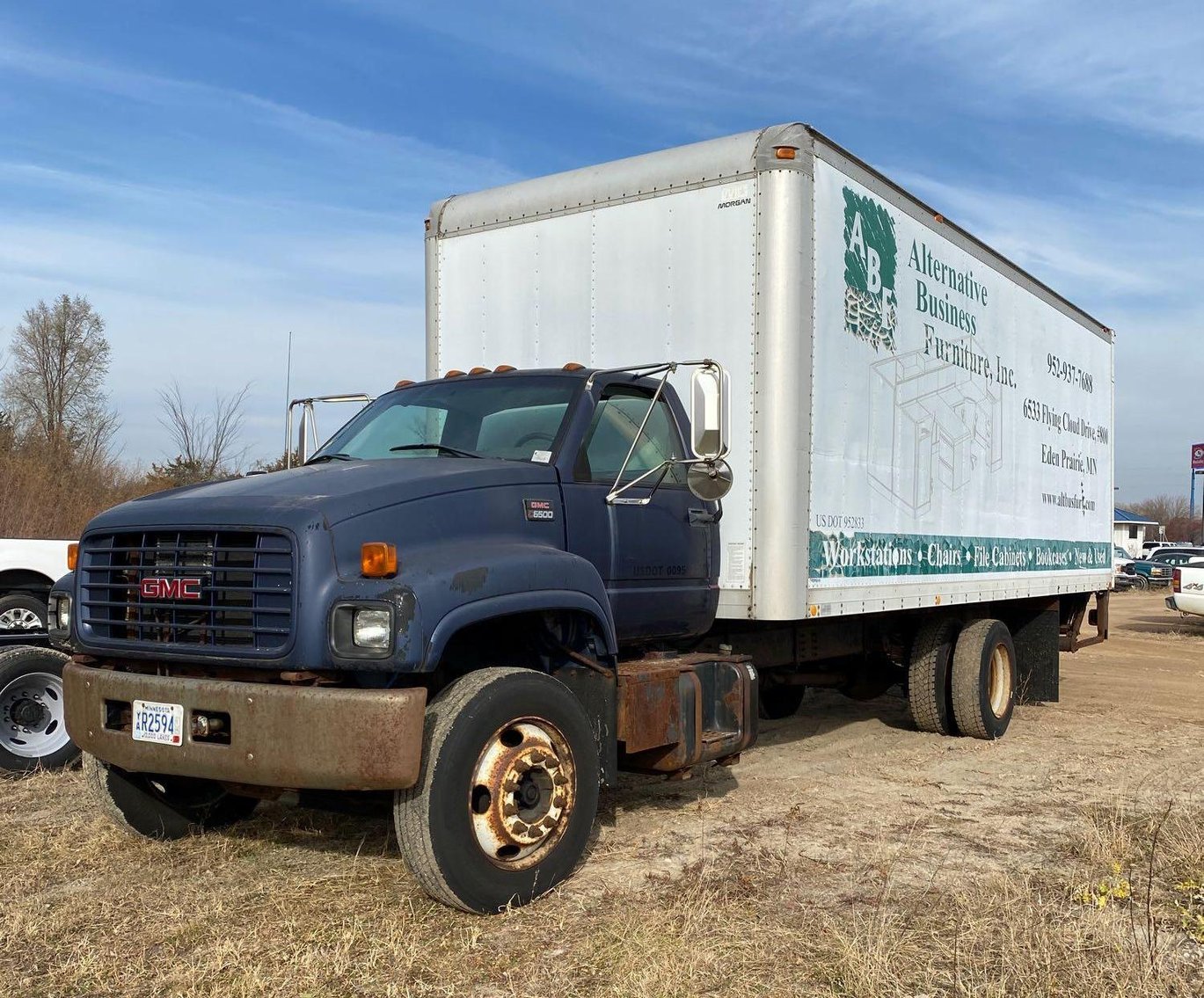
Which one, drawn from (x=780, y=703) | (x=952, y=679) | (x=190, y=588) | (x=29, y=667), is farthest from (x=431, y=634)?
(x=780, y=703)

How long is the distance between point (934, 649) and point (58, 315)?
131ft

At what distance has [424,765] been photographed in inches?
172

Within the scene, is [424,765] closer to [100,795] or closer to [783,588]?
[100,795]

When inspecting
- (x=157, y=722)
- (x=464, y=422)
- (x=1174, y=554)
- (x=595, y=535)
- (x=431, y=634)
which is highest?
(x=464, y=422)

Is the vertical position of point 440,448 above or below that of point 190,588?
A: above

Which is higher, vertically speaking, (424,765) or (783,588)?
(783,588)

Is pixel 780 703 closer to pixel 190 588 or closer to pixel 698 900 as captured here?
pixel 698 900

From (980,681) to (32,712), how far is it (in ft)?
21.7

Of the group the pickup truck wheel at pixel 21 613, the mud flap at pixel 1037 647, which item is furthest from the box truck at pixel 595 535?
the pickup truck wheel at pixel 21 613

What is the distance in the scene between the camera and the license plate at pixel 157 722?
4.49 metres

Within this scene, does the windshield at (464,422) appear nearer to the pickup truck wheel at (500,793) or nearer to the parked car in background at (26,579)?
the pickup truck wheel at (500,793)

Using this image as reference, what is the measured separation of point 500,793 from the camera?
4.60 meters

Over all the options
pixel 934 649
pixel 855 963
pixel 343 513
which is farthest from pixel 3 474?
pixel 855 963

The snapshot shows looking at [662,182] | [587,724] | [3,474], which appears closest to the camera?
[587,724]
